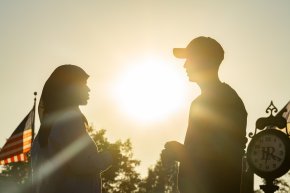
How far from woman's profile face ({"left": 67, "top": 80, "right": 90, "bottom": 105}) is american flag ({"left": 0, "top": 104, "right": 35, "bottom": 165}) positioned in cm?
1046

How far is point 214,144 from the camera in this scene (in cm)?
441

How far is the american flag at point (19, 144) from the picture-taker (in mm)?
15977

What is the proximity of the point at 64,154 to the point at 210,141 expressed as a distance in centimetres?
169

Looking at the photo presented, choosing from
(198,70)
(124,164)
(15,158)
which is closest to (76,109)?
(198,70)

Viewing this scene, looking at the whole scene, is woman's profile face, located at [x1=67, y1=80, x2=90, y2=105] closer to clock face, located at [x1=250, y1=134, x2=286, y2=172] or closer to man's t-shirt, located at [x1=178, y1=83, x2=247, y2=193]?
man's t-shirt, located at [x1=178, y1=83, x2=247, y2=193]

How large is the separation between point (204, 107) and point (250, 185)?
1454 cm

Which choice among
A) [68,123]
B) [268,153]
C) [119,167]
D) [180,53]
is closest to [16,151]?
[268,153]

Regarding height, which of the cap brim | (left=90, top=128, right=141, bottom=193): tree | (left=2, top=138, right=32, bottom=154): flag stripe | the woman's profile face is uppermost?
(left=90, top=128, right=141, bottom=193): tree

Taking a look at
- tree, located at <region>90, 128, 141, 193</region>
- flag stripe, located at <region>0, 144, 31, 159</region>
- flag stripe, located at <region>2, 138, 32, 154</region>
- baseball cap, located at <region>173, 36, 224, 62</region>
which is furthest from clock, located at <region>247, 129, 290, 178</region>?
tree, located at <region>90, 128, 141, 193</region>

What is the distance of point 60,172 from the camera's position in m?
5.47

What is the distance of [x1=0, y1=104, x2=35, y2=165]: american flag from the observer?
15977 mm

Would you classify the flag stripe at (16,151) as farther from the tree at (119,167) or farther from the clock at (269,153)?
the tree at (119,167)

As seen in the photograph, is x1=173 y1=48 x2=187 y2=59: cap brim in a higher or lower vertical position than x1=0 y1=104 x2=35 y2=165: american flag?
lower

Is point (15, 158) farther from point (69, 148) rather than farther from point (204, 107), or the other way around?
point (204, 107)
